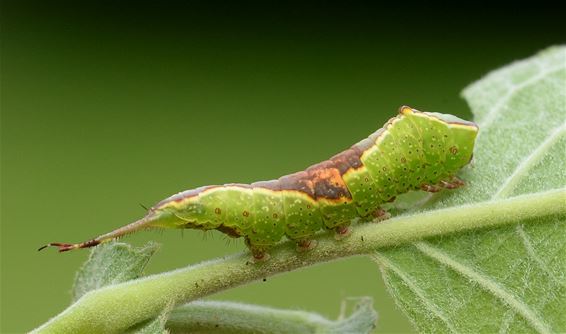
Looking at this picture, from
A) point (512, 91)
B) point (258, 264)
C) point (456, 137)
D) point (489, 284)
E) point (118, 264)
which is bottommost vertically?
point (489, 284)

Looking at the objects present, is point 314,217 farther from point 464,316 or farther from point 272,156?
point 272,156

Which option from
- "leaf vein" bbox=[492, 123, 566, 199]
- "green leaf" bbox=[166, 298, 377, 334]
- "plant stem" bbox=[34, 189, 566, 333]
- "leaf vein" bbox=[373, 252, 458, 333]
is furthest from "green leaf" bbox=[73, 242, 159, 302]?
"leaf vein" bbox=[492, 123, 566, 199]

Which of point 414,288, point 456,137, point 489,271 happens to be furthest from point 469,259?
point 456,137

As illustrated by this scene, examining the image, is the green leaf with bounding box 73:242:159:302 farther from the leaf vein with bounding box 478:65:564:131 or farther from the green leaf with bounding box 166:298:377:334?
the leaf vein with bounding box 478:65:564:131

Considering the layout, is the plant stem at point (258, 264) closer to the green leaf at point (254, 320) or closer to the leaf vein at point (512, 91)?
the green leaf at point (254, 320)

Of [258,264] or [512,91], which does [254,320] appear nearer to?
[258,264]

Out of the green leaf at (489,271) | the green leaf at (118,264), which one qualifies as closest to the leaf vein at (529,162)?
the green leaf at (489,271)

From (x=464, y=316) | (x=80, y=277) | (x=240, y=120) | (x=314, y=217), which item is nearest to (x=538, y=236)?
(x=464, y=316)
